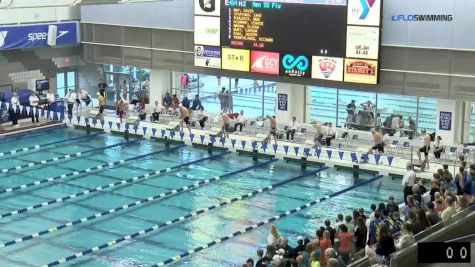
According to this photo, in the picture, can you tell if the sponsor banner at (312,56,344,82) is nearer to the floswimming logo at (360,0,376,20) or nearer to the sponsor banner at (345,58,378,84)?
the sponsor banner at (345,58,378,84)

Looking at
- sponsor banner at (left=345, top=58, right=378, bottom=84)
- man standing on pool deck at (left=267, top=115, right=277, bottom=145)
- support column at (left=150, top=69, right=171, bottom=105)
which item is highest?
sponsor banner at (left=345, top=58, right=378, bottom=84)

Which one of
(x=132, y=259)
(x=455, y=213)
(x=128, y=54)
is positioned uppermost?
(x=128, y=54)

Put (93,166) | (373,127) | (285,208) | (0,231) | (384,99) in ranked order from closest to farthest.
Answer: (0,231) → (285,208) → (93,166) → (373,127) → (384,99)

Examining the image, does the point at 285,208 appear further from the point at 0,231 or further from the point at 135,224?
the point at 0,231

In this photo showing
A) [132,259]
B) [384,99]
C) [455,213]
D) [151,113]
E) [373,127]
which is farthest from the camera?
[384,99]

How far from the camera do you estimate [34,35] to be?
30.6m

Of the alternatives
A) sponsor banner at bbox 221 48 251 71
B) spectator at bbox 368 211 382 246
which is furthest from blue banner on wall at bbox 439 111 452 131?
spectator at bbox 368 211 382 246

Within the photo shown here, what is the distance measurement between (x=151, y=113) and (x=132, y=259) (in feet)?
46.8

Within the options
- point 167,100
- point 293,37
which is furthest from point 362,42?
point 167,100

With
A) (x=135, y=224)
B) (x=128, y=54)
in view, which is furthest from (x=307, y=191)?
(x=128, y=54)

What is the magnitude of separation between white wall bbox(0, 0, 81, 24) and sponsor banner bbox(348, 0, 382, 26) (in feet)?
39.3

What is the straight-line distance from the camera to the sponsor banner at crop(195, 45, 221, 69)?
1108 inches

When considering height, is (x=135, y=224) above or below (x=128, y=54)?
below

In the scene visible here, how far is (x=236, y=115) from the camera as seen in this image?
2852 centimetres
